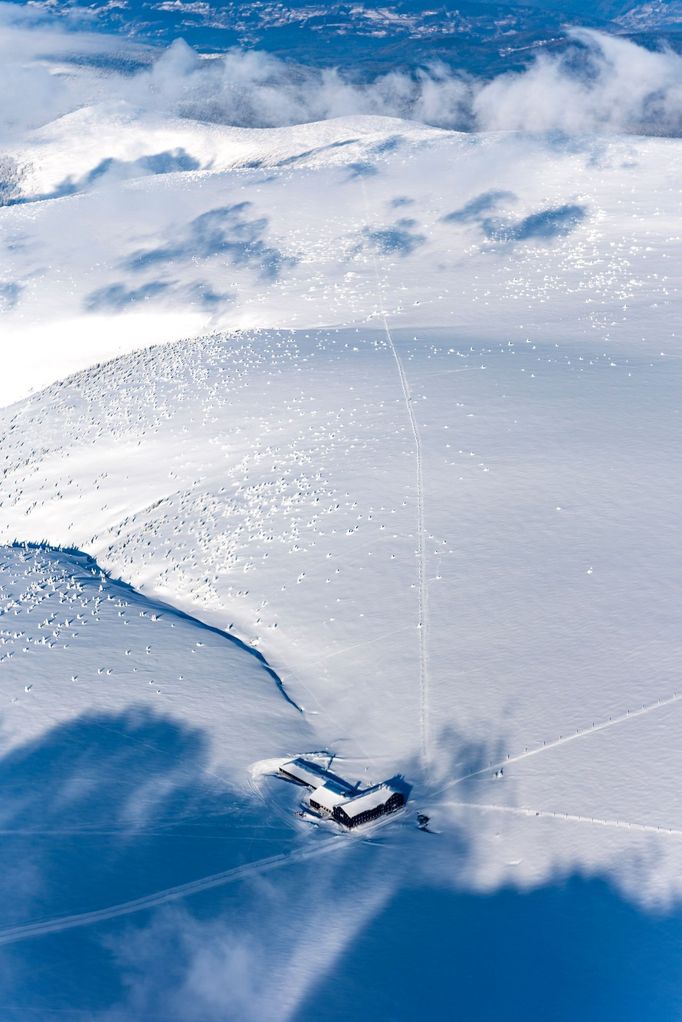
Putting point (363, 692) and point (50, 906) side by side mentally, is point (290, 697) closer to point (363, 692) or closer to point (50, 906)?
point (363, 692)

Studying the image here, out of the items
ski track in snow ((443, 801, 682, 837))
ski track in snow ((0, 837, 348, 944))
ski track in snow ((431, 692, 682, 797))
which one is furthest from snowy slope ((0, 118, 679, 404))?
ski track in snow ((0, 837, 348, 944))

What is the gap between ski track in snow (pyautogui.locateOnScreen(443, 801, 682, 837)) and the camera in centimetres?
3472

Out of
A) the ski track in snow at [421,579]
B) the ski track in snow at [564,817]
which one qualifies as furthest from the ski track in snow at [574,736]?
the ski track in snow at [421,579]

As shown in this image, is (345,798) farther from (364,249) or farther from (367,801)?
(364,249)

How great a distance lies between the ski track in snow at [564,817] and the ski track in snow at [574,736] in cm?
141

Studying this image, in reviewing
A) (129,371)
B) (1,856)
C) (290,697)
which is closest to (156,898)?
(1,856)

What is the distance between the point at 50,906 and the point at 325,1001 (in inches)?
324

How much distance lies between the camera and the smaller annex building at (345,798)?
1415 inches

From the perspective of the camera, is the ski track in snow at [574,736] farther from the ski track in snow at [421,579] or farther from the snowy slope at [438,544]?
the ski track in snow at [421,579]

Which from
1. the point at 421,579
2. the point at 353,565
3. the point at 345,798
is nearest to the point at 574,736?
the point at 345,798

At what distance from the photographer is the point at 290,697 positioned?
43781 mm

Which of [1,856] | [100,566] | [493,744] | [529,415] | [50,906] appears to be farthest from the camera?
[529,415]

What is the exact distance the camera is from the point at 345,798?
36.6m

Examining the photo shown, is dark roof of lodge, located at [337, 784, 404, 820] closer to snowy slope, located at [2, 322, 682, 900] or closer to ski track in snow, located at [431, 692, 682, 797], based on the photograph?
snowy slope, located at [2, 322, 682, 900]
